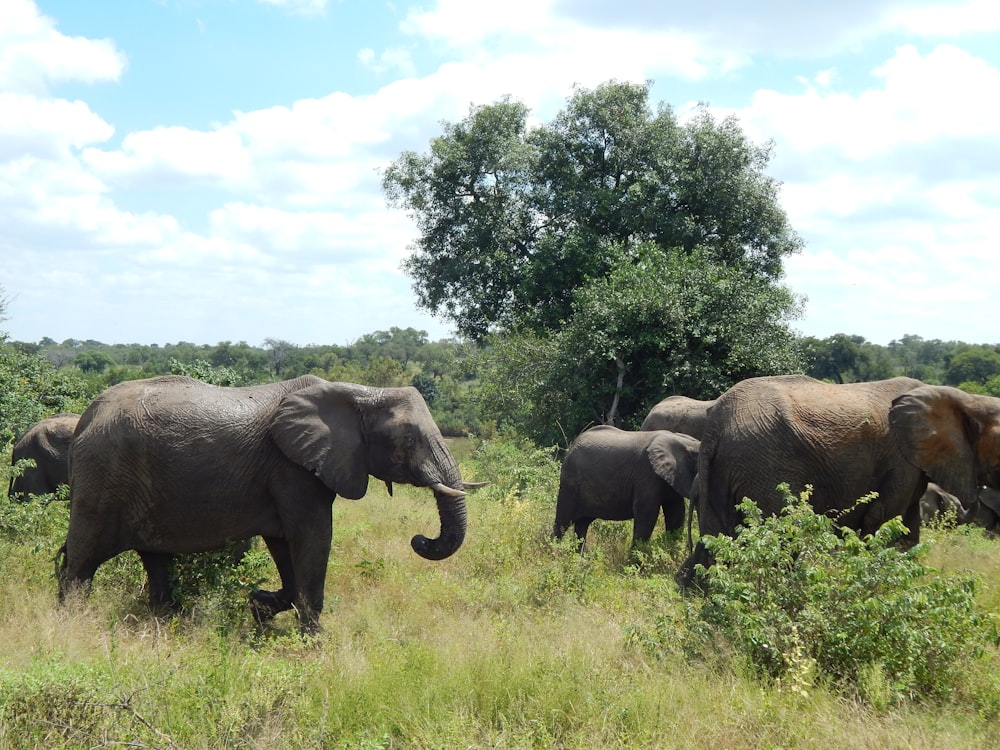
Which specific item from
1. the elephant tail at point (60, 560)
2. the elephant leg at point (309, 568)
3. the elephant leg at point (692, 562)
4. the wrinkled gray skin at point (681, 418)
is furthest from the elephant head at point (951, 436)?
the elephant tail at point (60, 560)

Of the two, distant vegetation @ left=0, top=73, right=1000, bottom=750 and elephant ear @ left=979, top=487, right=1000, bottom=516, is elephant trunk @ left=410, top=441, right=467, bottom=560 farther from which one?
elephant ear @ left=979, top=487, right=1000, bottom=516

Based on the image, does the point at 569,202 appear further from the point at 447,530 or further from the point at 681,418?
the point at 447,530

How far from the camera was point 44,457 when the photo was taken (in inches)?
469

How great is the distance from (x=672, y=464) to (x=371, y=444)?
4.31m

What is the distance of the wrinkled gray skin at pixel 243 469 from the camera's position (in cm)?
767

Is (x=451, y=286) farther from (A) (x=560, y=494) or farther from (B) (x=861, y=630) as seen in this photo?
(B) (x=861, y=630)

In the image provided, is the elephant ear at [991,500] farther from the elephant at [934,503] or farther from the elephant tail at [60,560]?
the elephant tail at [60,560]

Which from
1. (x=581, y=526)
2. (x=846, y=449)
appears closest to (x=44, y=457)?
(x=581, y=526)

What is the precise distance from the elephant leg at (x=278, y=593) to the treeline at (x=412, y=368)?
4.61 meters

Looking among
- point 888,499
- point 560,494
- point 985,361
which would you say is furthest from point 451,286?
point 985,361

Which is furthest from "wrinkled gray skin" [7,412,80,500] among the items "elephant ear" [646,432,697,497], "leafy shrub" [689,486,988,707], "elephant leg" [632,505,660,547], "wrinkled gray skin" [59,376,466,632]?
"leafy shrub" [689,486,988,707]

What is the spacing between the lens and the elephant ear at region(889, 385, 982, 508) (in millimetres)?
8000

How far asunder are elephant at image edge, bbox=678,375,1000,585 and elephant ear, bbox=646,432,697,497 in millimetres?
2030

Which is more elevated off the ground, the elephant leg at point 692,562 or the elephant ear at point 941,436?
the elephant ear at point 941,436
